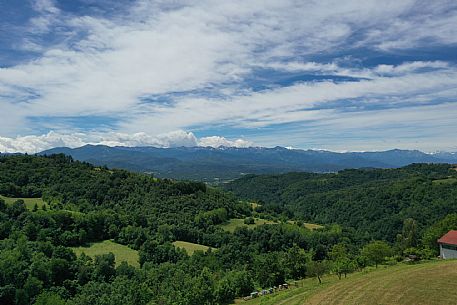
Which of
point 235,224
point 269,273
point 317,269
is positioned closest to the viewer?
point 317,269

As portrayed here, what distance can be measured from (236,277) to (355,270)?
553 inches

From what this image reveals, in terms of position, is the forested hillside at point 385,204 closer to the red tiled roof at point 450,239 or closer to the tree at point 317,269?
the red tiled roof at point 450,239

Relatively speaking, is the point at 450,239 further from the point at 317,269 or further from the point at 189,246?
the point at 189,246

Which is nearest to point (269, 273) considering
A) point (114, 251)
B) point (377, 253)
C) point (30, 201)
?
point (377, 253)

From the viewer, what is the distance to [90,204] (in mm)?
70375

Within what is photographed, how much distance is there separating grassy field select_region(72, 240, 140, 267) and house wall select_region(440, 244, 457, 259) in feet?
129

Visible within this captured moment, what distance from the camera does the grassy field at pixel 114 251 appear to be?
5378 cm

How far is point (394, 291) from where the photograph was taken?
88.2 ft

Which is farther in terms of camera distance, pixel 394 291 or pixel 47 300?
pixel 47 300

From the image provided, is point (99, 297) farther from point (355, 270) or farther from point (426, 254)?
point (426, 254)

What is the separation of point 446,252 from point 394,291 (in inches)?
866

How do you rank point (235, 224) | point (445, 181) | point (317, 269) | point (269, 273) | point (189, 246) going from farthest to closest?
point (445, 181), point (235, 224), point (189, 246), point (269, 273), point (317, 269)

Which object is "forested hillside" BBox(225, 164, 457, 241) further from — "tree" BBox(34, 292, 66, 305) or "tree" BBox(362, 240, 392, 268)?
"tree" BBox(34, 292, 66, 305)

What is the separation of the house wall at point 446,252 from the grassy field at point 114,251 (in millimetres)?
39304
